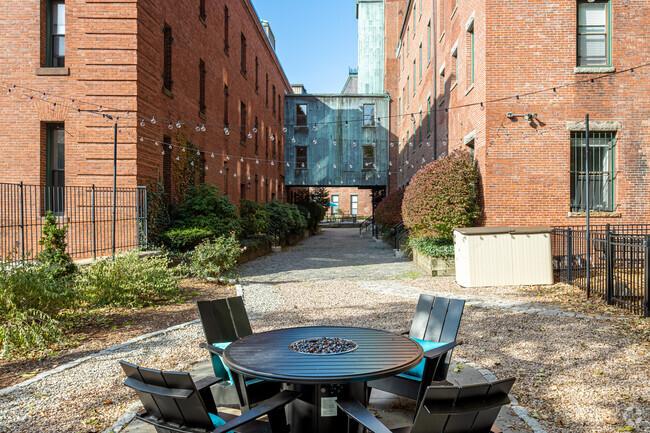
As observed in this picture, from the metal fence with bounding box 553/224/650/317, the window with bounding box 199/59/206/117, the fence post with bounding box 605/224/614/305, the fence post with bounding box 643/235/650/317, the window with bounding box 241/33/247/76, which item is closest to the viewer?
the fence post with bounding box 643/235/650/317

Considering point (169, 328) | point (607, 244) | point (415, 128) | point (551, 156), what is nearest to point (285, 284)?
point (169, 328)

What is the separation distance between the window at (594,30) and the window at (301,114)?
22498 mm

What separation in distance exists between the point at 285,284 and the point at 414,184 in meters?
4.95

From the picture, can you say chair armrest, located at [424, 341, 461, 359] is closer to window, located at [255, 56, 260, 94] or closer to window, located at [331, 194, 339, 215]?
window, located at [255, 56, 260, 94]

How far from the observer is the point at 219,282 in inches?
434

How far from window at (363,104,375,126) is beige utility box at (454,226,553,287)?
22822mm

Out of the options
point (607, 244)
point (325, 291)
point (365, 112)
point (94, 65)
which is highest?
point (365, 112)

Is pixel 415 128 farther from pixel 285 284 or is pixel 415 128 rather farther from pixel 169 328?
pixel 169 328

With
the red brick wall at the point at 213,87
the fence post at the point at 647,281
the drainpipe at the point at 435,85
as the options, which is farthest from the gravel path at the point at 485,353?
the drainpipe at the point at 435,85

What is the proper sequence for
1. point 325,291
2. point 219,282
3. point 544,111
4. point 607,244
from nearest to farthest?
point 607,244 → point 325,291 → point 219,282 → point 544,111

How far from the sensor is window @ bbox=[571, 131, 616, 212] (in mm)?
12078

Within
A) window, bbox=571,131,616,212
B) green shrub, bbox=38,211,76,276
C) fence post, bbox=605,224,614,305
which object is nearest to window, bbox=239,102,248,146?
green shrub, bbox=38,211,76,276

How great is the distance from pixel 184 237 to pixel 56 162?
12.3 feet

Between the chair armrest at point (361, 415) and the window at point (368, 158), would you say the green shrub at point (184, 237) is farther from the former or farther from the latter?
the window at point (368, 158)
